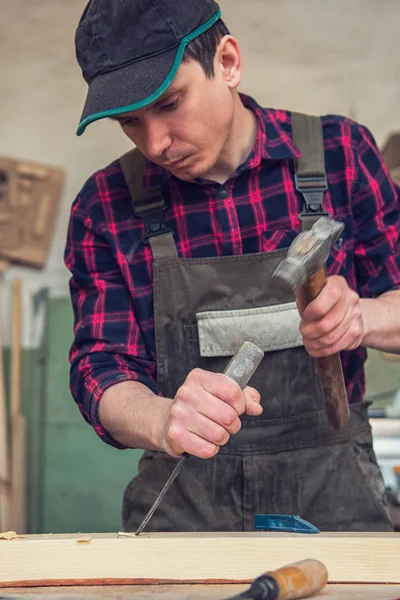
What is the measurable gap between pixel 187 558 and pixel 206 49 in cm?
114

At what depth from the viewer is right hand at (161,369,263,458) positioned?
59.2 inches

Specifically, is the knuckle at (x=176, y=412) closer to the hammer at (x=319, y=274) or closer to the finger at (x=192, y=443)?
the finger at (x=192, y=443)

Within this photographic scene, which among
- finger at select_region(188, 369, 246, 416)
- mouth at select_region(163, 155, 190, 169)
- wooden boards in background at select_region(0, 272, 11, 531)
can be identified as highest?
mouth at select_region(163, 155, 190, 169)

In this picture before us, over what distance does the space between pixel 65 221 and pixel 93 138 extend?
494 mm

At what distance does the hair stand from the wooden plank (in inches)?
41.7

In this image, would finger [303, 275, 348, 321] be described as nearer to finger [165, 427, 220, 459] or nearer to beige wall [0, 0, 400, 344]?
finger [165, 427, 220, 459]

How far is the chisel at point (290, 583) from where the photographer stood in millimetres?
1159

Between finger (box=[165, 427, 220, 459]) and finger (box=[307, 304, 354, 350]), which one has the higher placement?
finger (box=[307, 304, 354, 350])

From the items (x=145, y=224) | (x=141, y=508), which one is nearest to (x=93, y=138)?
(x=145, y=224)

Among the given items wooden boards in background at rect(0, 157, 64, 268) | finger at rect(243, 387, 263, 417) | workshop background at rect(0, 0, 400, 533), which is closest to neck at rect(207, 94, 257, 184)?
finger at rect(243, 387, 263, 417)

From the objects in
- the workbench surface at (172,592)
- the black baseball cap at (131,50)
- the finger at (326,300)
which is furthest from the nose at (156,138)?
the workbench surface at (172,592)

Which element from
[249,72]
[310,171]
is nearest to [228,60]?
[310,171]

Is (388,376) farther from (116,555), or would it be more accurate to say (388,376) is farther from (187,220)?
(116,555)

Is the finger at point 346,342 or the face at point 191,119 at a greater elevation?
the face at point 191,119
